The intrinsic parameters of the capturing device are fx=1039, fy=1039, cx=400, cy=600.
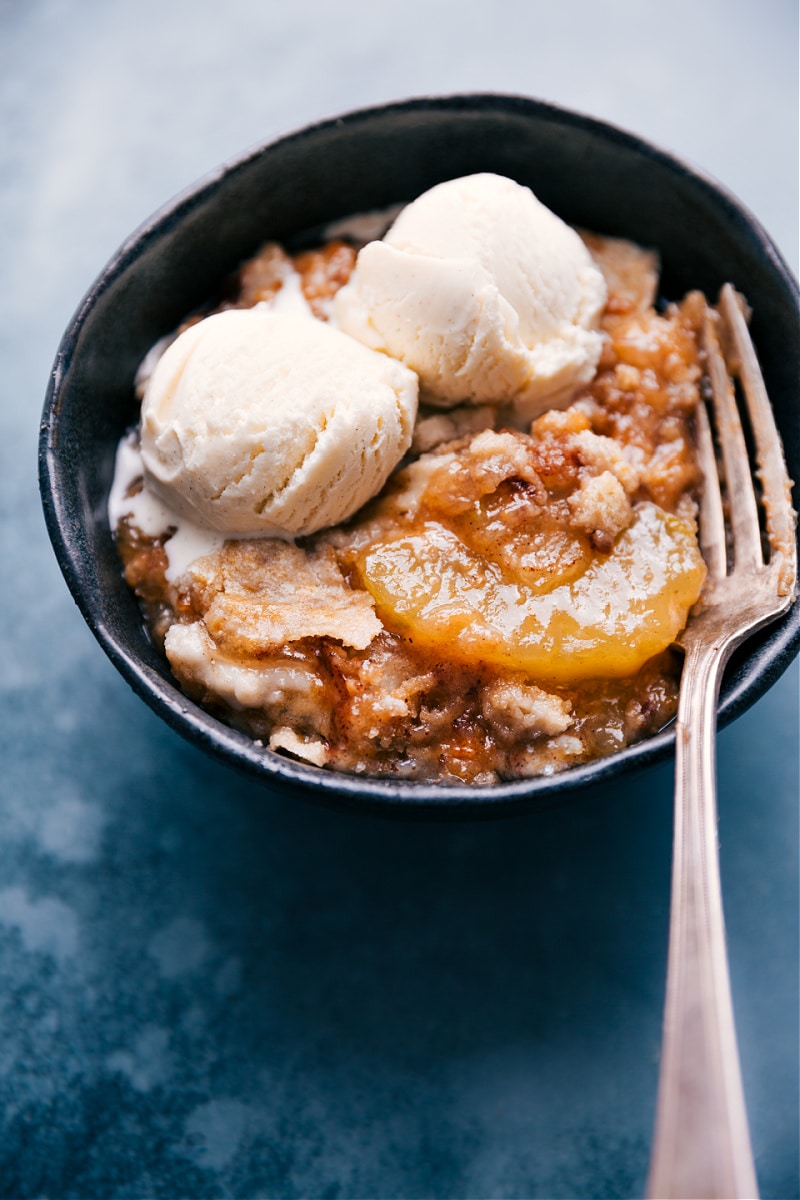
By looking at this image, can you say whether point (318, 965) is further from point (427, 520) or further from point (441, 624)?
point (427, 520)

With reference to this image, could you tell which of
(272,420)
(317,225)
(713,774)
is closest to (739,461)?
(713,774)

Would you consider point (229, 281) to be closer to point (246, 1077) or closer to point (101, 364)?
point (101, 364)

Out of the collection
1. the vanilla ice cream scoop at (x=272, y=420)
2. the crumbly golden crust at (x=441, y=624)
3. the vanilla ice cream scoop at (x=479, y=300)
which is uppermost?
the vanilla ice cream scoop at (x=479, y=300)

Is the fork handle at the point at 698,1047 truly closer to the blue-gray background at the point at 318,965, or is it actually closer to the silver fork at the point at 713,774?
the silver fork at the point at 713,774

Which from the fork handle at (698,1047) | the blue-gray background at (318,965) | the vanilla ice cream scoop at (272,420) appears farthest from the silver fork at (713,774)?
the vanilla ice cream scoop at (272,420)

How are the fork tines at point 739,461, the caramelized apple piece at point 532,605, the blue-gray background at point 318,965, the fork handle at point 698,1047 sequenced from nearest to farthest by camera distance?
the fork handle at point 698,1047 → the caramelized apple piece at point 532,605 → the fork tines at point 739,461 → the blue-gray background at point 318,965

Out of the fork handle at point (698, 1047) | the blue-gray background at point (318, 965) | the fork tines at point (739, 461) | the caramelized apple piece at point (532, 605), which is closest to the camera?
the fork handle at point (698, 1047)

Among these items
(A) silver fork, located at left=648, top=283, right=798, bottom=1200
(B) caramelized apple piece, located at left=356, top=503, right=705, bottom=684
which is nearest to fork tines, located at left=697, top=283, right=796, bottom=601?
(A) silver fork, located at left=648, top=283, right=798, bottom=1200

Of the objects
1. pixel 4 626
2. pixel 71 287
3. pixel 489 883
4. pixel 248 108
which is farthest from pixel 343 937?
pixel 248 108
